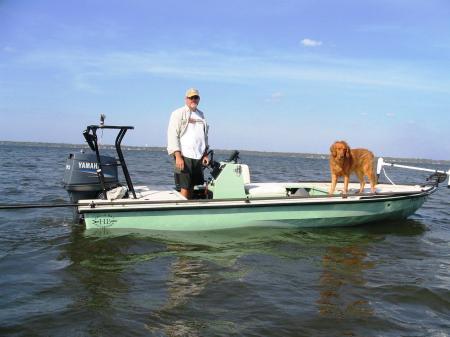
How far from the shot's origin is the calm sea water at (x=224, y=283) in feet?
13.3

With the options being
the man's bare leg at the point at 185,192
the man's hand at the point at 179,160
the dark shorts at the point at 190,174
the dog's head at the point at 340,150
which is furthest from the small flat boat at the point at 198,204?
the dog's head at the point at 340,150

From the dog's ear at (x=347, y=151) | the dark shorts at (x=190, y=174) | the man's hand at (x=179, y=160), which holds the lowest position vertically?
the dark shorts at (x=190, y=174)

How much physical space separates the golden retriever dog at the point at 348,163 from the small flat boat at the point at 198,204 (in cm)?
72

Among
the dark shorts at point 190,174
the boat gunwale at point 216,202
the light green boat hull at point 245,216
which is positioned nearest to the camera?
the boat gunwale at point 216,202

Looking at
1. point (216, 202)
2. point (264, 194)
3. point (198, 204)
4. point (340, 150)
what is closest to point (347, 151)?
point (340, 150)

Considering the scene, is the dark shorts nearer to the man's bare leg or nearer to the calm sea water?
the man's bare leg

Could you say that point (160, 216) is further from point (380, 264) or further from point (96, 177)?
point (380, 264)

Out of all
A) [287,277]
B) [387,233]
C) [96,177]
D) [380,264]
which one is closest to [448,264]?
[380,264]

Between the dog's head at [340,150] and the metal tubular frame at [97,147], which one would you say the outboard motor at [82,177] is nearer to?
the metal tubular frame at [97,147]

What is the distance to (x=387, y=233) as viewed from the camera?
820cm

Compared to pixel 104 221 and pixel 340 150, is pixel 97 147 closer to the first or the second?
pixel 104 221

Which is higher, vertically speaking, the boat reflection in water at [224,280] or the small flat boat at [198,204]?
the small flat boat at [198,204]

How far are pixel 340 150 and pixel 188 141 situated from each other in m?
2.86

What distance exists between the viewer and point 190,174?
7590mm
